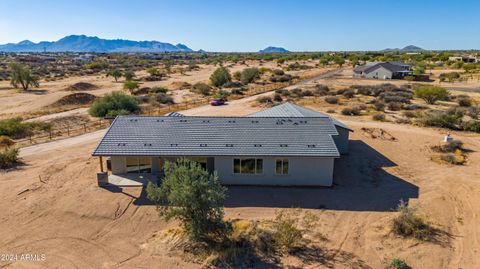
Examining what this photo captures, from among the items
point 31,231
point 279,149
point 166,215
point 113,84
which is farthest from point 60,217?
point 113,84

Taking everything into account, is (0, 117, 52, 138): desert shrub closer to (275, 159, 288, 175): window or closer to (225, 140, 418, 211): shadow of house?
(225, 140, 418, 211): shadow of house

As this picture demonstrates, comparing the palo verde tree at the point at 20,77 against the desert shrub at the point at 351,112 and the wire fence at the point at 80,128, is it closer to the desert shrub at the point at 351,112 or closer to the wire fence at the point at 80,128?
the wire fence at the point at 80,128

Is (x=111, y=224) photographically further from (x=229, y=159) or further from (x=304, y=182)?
(x=304, y=182)

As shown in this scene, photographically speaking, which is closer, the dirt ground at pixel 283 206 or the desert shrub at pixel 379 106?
the dirt ground at pixel 283 206

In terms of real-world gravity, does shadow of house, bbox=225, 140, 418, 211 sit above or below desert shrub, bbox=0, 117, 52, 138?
below

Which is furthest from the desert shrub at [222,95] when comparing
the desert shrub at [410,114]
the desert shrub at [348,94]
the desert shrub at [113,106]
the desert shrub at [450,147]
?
the desert shrub at [450,147]

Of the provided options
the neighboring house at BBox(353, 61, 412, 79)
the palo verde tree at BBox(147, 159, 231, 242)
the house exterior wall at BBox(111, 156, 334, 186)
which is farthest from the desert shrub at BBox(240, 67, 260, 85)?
the palo verde tree at BBox(147, 159, 231, 242)
